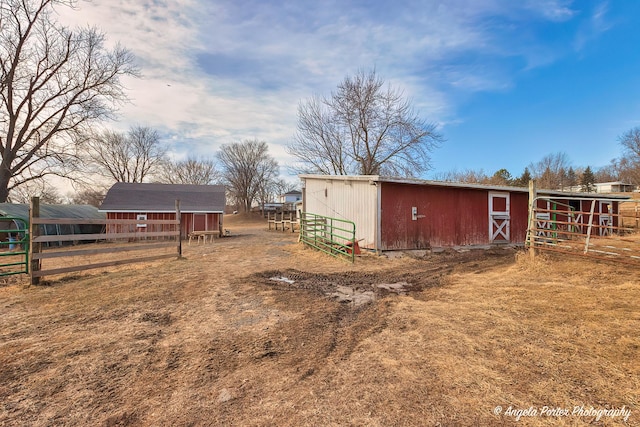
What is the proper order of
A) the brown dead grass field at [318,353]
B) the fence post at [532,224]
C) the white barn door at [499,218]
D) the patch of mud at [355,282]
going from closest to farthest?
the brown dead grass field at [318,353] < the patch of mud at [355,282] < the fence post at [532,224] < the white barn door at [499,218]

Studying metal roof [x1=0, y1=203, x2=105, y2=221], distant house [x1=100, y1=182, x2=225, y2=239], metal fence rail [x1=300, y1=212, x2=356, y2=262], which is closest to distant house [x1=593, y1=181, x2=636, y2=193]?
metal fence rail [x1=300, y1=212, x2=356, y2=262]

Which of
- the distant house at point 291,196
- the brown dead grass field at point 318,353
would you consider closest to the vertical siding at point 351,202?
the brown dead grass field at point 318,353

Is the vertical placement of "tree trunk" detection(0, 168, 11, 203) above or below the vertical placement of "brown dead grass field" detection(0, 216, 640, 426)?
above

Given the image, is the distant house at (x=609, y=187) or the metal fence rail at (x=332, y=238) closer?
the metal fence rail at (x=332, y=238)

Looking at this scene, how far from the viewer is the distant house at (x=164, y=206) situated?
67.9 feet

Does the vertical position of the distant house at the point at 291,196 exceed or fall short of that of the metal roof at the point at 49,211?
it exceeds it

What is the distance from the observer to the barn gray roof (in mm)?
20891

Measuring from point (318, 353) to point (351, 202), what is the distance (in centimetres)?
839

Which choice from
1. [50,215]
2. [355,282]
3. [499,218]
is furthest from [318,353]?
[50,215]

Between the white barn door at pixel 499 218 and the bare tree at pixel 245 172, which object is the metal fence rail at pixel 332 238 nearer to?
the white barn door at pixel 499 218

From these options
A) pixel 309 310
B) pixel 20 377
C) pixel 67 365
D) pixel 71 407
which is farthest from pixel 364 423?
pixel 20 377

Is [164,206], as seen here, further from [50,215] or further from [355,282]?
[355,282]

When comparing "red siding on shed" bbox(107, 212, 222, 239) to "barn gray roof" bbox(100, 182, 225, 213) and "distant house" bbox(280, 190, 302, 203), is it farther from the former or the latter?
"distant house" bbox(280, 190, 302, 203)

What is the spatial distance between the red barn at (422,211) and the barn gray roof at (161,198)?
41.0ft
